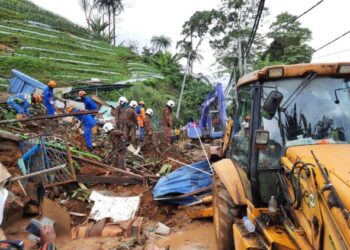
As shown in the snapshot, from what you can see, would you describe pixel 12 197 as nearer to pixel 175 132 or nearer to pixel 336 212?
pixel 336 212

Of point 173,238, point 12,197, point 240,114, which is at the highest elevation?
point 240,114

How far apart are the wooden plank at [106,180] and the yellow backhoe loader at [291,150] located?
469cm

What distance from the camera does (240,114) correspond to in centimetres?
507

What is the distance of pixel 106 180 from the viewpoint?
349 inches

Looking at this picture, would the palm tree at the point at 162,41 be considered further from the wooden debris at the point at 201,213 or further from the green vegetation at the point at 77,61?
the wooden debris at the point at 201,213

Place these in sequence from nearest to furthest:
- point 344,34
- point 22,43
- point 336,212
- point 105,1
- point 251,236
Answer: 1. point 336,212
2. point 251,236
3. point 344,34
4. point 22,43
5. point 105,1

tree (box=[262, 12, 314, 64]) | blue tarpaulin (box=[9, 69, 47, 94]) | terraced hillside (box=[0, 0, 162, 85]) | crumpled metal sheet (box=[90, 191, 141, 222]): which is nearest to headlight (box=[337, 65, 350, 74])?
crumpled metal sheet (box=[90, 191, 141, 222])

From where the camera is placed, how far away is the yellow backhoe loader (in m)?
3.30

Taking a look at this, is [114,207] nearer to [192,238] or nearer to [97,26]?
[192,238]

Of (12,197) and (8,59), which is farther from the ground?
(8,59)

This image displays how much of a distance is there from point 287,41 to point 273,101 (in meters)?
29.1

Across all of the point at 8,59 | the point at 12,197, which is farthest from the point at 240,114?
the point at 8,59

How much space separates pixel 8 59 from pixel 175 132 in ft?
40.1

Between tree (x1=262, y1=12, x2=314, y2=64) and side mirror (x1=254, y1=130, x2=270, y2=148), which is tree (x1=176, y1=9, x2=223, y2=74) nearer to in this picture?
tree (x1=262, y1=12, x2=314, y2=64)
